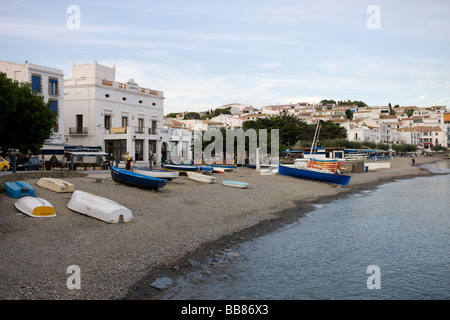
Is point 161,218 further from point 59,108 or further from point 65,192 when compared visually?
point 59,108

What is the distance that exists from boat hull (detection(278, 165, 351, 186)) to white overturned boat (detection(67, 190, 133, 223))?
27.4 metres

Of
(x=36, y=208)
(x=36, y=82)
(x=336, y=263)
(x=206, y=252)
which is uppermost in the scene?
(x=36, y=82)

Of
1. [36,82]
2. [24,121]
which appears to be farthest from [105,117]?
[24,121]

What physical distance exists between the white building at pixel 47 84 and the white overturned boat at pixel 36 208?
2722 centimetres

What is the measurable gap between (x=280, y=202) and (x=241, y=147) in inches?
1080

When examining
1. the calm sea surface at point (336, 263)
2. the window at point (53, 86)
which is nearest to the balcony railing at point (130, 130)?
the window at point (53, 86)

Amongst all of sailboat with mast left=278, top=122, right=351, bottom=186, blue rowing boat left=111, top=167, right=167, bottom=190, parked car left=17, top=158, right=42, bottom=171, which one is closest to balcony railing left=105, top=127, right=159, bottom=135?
parked car left=17, top=158, right=42, bottom=171

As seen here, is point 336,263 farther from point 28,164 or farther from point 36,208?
point 28,164

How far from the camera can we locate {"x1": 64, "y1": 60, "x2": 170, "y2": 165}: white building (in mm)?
47438

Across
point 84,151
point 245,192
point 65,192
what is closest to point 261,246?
point 65,192

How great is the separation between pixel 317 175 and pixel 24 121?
91.6ft

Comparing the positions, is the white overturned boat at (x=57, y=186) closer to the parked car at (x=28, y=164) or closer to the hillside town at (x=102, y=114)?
the parked car at (x=28, y=164)

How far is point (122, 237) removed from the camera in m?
14.0

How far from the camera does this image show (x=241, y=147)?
2117 inches
